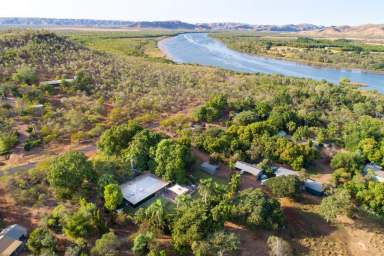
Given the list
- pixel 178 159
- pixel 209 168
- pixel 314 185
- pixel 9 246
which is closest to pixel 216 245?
pixel 178 159

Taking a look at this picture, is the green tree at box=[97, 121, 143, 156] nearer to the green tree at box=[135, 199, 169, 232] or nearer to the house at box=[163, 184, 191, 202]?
the house at box=[163, 184, 191, 202]

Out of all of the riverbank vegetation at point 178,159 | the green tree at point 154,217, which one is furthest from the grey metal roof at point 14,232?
the green tree at point 154,217

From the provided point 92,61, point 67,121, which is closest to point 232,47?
point 92,61

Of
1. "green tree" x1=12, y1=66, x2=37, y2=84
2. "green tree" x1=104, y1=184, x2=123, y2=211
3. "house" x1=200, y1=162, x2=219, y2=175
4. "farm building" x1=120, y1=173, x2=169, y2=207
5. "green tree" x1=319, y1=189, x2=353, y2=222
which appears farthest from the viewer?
"green tree" x1=12, y1=66, x2=37, y2=84

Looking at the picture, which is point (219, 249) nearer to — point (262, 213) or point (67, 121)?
point (262, 213)

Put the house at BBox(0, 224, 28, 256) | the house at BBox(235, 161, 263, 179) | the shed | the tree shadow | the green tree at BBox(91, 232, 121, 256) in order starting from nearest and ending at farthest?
the green tree at BBox(91, 232, 121, 256), the shed, the house at BBox(0, 224, 28, 256), the tree shadow, the house at BBox(235, 161, 263, 179)

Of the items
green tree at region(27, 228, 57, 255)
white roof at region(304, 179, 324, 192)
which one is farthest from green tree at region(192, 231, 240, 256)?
white roof at region(304, 179, 324, 192)

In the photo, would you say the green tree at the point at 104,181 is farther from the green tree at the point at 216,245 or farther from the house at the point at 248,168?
the house at the point at 248,168
